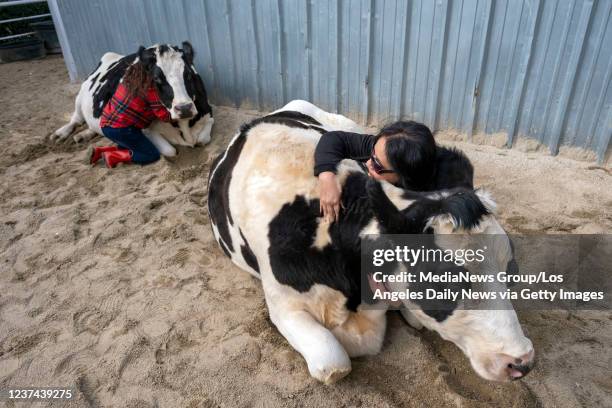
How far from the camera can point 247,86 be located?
5.16m

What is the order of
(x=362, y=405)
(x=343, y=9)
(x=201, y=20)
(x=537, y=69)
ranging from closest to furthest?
(x=362, y=405) < (x=537, y=69) < (x=343, y=9) < (x=201, y=20)

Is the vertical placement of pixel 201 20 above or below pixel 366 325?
above

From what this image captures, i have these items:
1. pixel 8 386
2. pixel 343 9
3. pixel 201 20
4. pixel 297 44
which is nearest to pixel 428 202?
pixel 8 386

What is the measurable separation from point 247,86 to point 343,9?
149cm

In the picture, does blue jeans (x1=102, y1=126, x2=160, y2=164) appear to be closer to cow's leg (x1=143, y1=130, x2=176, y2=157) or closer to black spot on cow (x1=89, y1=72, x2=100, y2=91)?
cow's leg (x1=143, y1=130, x2=176, y2=157)

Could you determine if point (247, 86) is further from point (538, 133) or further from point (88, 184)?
point (538, 133)

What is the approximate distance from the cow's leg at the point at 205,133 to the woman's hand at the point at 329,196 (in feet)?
9.96

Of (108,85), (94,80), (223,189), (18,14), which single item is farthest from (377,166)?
(18,14)

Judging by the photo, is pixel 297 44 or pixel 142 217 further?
pixel 297 44

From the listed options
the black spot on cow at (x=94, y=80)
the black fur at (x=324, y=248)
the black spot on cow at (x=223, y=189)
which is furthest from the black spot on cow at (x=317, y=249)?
the black spot on cow at (x=94, y=80)

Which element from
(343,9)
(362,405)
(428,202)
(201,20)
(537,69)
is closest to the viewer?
(428,202)

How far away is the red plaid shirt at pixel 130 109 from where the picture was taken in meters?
4.56

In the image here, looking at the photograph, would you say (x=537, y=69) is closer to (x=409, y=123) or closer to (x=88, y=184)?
(x=409, y=123)

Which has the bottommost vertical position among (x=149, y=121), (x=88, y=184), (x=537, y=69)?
(x=88, y=184)
